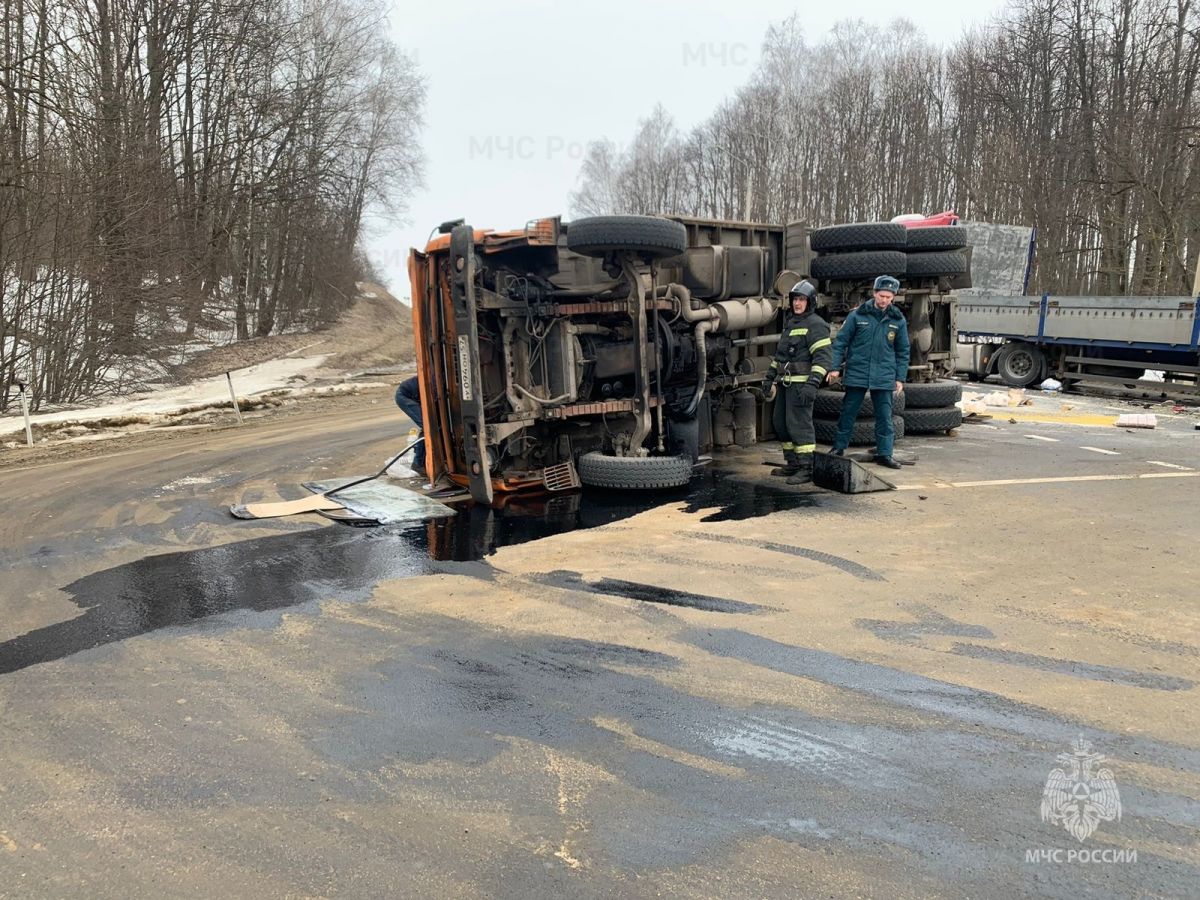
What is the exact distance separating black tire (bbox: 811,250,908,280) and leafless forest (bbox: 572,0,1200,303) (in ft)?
57.9

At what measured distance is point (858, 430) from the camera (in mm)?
9398

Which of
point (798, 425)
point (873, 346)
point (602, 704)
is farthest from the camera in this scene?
point (798, 425)

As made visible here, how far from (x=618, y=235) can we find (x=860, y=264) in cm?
380

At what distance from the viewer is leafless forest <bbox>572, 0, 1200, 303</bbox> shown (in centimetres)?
2453

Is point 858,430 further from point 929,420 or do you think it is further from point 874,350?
point 874,350

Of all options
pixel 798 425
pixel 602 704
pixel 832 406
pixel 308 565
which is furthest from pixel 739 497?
pixel 602 704

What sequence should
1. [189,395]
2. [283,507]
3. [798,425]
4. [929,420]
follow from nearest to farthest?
[283,507] < [798,425] < [929,420] < [189,395]

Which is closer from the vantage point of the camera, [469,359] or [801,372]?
[469,359]


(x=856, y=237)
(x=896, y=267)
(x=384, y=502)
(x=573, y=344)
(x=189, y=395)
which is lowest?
(x=384, y=502)

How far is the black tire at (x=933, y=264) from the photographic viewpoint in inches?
402

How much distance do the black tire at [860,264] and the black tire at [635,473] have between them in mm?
3576

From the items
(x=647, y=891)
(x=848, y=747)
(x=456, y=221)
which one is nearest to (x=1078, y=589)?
(x=848, y=747)

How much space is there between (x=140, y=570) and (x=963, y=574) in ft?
16.5

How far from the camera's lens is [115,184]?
47.8 ft
